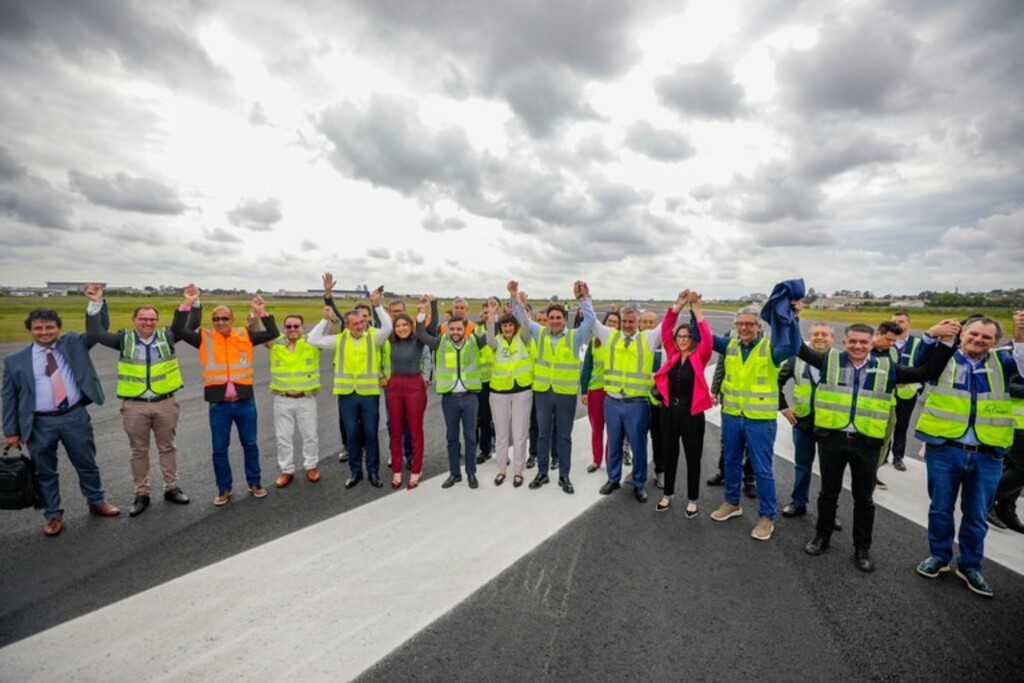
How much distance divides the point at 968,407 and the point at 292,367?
7.26 m

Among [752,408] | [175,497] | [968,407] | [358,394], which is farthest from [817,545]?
[175,497]

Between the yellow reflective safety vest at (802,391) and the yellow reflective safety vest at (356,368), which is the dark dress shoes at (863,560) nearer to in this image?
the yellow reflective safety vest at (802,391)

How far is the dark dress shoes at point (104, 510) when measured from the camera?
488 cm

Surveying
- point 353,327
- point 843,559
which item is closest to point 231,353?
point 353,327

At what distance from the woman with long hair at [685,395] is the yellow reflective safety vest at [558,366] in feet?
3.39

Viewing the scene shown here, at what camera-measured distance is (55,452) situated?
4.79 meters

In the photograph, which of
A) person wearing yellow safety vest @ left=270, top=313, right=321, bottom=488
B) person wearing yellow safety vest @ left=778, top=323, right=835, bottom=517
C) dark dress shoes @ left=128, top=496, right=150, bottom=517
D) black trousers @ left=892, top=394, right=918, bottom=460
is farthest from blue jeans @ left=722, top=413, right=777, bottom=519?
dark dress shoes @ left=128, top=496, right=150, bottom=517

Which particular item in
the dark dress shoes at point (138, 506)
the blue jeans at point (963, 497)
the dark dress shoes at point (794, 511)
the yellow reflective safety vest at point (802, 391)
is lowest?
the dark dress shoes at point (794, 511)

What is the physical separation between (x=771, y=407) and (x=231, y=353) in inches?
246

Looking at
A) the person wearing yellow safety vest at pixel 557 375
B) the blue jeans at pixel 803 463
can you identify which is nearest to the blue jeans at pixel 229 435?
the person wearing yellow safety vest at pixel 557 375

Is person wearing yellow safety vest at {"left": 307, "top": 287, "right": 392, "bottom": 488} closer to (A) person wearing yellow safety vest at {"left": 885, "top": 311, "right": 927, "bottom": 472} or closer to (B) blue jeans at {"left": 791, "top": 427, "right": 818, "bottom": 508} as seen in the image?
(B) blue jeans at {"left": 791, "top": 427, "right": 818, "bottom": 508}

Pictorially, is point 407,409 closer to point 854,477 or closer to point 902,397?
point 854,477

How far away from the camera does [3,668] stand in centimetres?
284

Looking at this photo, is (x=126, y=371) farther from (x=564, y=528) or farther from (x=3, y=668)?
(x=564, y=528)
